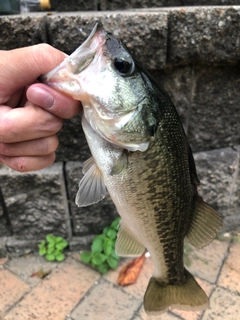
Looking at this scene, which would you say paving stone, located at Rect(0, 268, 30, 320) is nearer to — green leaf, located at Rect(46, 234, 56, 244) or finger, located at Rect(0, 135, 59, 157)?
green leaf, located at Rect(46, 234, 56, 244)

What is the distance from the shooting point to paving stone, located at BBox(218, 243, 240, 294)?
239 centimetres

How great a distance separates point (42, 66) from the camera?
3.70 ft

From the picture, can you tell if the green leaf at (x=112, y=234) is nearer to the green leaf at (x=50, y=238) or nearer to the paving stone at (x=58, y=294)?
the paving stone at (x=58, y=294)

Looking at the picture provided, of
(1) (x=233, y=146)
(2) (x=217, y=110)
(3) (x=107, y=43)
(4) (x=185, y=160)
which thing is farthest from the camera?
(1) (x=233, y=146)

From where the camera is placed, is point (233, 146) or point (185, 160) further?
point (233, 146)

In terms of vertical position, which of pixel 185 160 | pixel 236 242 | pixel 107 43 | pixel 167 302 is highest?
pixel 107 43

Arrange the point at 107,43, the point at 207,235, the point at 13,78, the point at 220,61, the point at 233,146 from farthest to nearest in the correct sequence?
1. the point at 233,146
2. the point at 220,61
3. the point at 207,235
4. the point at 13,78
5. the point at 107,43

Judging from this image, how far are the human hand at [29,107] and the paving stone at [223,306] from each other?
1.63m

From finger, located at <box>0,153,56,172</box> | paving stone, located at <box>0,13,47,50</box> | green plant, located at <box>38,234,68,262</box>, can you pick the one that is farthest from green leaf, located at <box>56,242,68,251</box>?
paving stone, located at <box>0,13,47,50</box>

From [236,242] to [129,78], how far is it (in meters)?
2.10

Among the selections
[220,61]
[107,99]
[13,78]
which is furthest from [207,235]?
[220,61]

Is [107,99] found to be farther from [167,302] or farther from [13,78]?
[167,302]

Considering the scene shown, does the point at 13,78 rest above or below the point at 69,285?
above

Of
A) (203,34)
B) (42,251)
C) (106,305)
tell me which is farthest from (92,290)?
(203,34)
